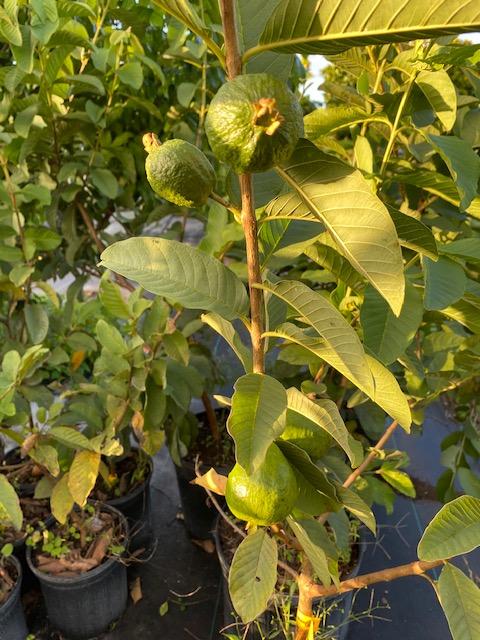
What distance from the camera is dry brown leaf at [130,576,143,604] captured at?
5.13 feet

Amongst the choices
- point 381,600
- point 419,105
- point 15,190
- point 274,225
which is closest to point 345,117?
point 419,105

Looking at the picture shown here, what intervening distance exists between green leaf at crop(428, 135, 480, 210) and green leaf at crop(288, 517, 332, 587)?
0.48 m

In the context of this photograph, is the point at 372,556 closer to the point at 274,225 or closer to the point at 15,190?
the point at 274,225

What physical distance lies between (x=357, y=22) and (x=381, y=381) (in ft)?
1.26

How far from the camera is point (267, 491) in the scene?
599 mm

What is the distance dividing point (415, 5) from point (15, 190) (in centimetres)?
122

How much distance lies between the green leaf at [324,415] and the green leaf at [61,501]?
2.71ft

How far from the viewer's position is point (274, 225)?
70 centimetres

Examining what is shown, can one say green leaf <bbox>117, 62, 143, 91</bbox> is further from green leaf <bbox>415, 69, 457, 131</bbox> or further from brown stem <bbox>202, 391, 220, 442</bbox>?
brown stem <bbox>202, 391, 220, 442</bbox>

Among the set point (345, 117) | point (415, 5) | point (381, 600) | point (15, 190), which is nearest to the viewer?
point (415, 5)

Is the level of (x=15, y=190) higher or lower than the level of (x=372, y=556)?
higher

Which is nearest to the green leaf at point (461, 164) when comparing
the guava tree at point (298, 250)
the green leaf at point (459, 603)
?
the guava tree at point (298, 250)

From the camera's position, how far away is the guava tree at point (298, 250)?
43cm

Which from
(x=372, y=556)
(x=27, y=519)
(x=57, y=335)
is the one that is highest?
(x=57, y=335)
